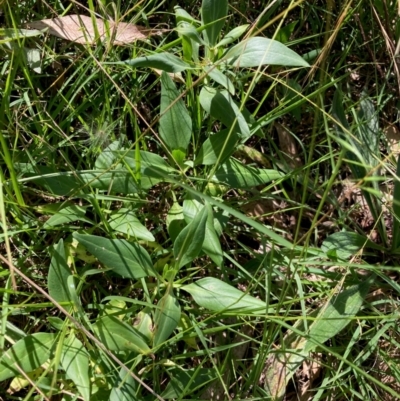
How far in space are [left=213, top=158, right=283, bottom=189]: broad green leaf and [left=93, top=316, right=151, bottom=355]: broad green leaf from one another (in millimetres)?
408

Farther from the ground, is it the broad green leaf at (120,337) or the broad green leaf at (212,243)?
the broad green leaf at (212,243)

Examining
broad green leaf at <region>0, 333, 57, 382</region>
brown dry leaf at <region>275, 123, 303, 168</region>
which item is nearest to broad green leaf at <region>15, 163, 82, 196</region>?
broad green leaf at <region>0, 333, 57, 382</region>

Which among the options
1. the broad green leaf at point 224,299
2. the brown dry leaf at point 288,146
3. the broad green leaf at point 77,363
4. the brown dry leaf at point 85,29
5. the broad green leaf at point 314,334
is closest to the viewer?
the broad green leaf at point 77,363

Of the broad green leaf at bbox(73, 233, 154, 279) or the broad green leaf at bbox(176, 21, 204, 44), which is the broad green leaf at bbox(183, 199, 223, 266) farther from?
the broad green leaf at bbox(176, 21, 204, 44)

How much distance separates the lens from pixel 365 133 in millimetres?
1567

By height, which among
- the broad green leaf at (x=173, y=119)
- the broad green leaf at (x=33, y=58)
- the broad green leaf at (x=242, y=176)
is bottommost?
the broad green leaf at (x=242, y=176)

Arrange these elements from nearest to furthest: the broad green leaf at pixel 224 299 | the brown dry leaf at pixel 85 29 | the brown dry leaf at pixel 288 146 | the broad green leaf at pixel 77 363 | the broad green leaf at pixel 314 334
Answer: the broad green leaf at pixel 77 363
the broad green leaf at pixel 224 299
the broad green leaf at pixel 314 334
the brown dry leaf at pixel 85 29
the brown dry leaf at pixel 288 146

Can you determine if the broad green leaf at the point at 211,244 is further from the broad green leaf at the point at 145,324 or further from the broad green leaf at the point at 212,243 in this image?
the broad green leaf at the point at 145,324

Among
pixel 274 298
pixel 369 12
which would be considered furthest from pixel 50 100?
pixel 369 12

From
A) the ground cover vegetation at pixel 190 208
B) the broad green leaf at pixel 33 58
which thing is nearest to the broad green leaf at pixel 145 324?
the ground cover vegetation at pixel 190 208

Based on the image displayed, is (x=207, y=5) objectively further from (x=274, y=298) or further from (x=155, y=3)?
(x=274, y=298)

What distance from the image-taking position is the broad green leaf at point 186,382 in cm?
133

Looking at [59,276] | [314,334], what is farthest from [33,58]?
[314,334]

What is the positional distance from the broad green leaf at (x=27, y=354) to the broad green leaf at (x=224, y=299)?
1.07ft
